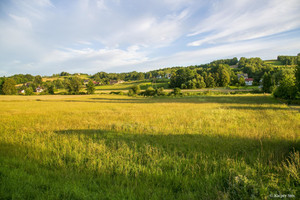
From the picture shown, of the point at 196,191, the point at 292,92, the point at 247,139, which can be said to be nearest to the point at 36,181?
the point at 196,191

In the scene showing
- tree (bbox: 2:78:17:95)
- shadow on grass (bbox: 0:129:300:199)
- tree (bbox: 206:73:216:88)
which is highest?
tree (bbox: 2:78:17:95)

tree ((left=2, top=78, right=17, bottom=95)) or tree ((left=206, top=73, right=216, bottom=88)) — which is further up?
tree ((left=2, top=78, right=17, bottom=95))

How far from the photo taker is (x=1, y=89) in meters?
88.1

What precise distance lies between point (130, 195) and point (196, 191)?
1732 millimetres

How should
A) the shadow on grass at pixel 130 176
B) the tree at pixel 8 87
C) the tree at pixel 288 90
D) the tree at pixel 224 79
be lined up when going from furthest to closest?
the tree at pixel 224 79
the tree at pixel 8 87
the tree at pixel 288 90
the shadow on grass at pixel 130 176

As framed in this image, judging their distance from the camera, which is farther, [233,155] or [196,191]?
[233,155]

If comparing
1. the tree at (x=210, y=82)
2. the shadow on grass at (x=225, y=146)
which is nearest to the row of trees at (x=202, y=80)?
the tree at (x=210, y=82)

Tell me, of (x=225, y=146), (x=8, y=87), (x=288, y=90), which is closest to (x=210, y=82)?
(x=288, y=90)

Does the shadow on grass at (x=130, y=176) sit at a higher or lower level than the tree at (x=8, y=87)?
lower

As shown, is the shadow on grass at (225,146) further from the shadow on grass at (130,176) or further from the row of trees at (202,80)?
the row of trees at (202,80)

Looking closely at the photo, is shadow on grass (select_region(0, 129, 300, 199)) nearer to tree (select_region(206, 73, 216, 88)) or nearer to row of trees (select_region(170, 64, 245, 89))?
row of trees (select_region(170, 64, 245, 89))

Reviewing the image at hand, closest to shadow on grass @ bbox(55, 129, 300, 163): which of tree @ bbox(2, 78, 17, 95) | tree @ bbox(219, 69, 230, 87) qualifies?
tree @ bbox(219, 69, 230, 87)

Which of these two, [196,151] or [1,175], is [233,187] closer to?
[196,151]

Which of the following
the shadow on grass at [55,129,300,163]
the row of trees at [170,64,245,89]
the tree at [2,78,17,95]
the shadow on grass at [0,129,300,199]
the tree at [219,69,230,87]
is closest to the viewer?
the shadow on grass at [0,129,300,199]
